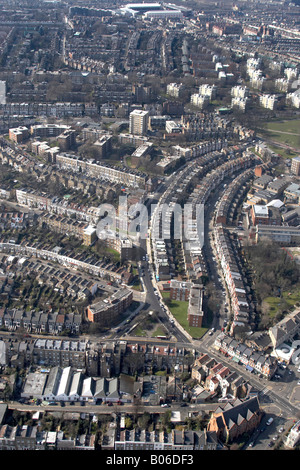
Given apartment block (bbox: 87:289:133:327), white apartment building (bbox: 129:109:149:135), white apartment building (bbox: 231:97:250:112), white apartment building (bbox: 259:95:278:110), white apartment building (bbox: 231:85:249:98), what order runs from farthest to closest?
white apartment building (bbox: 231:85:249:98) < white apartment building (bbox: 259:95:278:110) < white apartment building (bbox: 231:97:250:112) < white apartment building (bbox: 129:109:149:135) < apartment block (bbox: 87:289:133:327)

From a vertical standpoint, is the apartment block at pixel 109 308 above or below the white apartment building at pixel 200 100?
below

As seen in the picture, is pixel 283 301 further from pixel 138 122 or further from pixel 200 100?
pixel 200 100

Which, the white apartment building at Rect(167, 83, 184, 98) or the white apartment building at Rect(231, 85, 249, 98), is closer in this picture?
the white apartment building at Rect(167, 83, 184, 98)

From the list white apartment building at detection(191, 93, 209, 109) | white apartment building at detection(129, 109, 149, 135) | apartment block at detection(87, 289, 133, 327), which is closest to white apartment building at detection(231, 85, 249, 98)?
white apartment building at detection(191, 93, 209, 109)

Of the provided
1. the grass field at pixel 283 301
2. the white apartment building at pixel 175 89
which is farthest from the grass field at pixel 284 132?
the grass field at pixel 283 301

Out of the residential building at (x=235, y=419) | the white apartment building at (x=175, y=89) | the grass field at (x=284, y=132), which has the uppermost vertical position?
the white apartment building at (x=175, y=89)

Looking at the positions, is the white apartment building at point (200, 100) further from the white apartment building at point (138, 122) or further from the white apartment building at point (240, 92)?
the white apartment building at point (138, 122)


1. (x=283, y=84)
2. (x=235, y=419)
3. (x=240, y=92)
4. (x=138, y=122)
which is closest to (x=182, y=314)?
(x=235, y=419)

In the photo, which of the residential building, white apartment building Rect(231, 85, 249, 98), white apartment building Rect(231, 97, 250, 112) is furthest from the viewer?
white apartment building Rect(231, 85, 249, 98)

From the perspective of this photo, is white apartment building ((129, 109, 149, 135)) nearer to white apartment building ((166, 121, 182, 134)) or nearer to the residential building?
white apartment building ((166, 121, 182, 134))

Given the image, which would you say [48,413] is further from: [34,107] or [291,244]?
[34,107]
